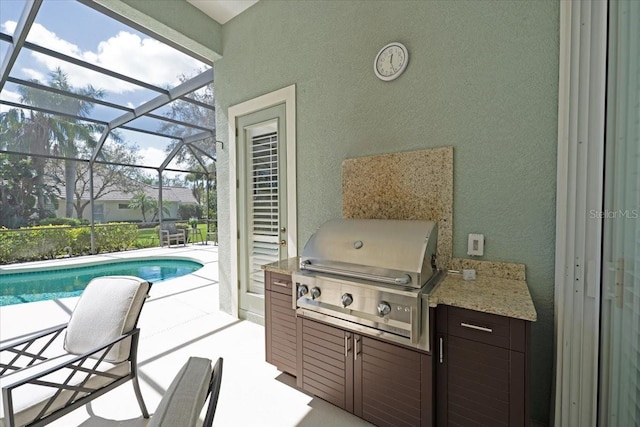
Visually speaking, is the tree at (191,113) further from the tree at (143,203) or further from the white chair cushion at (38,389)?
the white chair cushion at (38,389)

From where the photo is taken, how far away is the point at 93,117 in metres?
6.61

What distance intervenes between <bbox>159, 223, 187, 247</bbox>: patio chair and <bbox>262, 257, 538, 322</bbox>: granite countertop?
400 inches

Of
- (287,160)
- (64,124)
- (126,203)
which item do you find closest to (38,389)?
(287,160)

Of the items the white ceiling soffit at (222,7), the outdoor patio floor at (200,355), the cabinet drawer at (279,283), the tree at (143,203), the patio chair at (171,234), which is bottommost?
the outdoor patio floor at (200,355)

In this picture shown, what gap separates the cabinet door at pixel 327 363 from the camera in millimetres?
1746

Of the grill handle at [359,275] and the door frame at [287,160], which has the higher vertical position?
the door frame at [287,160]

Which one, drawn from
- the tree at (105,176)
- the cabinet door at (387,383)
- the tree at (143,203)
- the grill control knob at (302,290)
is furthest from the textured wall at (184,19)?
the tree at (143,203)

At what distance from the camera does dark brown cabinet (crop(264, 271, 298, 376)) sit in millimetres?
2117

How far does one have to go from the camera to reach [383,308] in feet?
5.08

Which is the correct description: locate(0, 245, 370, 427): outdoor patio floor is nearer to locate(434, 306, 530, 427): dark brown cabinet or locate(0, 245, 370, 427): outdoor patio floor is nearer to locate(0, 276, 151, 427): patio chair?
locate(0, 276, 151, 427): patio chair

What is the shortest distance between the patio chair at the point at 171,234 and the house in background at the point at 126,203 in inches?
24.8

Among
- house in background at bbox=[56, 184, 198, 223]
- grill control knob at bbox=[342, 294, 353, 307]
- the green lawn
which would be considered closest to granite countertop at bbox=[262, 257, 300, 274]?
grill control knob at bbox=[342, 294, 353, 307]

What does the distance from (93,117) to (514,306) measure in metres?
8.88

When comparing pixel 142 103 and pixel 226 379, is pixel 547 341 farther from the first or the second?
pixel 142 103
